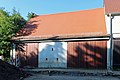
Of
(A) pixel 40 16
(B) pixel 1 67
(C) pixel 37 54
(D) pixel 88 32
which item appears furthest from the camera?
(A) pixel 40 16

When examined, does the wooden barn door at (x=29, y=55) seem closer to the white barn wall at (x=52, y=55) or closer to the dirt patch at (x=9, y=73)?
the white barn wall at (x=52, y=55)

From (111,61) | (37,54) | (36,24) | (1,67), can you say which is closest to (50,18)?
(36,24)

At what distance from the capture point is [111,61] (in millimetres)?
20281

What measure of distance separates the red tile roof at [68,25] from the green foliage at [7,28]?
3.04ft

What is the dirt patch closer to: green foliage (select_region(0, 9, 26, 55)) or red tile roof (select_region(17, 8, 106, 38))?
red tile roof (select_region(17, 8, 106, 38))

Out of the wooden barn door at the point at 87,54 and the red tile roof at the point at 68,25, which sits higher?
→ the red tile roof at the point at 68,25

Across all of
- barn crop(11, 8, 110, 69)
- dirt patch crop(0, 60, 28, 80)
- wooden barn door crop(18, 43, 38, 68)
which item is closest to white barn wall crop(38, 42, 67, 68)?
barn crop(11, 8, 110, 69)

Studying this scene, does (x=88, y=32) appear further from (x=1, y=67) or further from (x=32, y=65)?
(x=1, y=67)

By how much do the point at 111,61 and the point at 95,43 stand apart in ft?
5.91

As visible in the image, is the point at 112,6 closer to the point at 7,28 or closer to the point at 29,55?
the point at 29,55

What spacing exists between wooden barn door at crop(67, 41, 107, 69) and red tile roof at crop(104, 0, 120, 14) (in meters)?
2.43

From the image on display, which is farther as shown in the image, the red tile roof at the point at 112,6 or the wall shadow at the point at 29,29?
the wall shadow at the point at 29,29

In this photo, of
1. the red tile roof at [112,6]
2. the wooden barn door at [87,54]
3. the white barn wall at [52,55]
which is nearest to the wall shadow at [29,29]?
the white barn wall at [52,55]

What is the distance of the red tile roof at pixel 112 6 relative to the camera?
2067 cm
